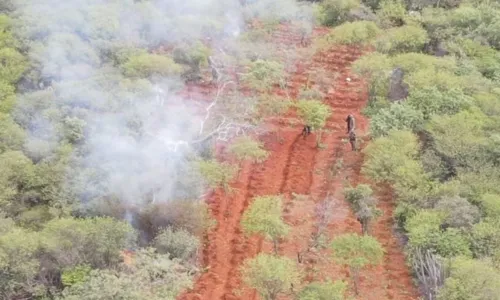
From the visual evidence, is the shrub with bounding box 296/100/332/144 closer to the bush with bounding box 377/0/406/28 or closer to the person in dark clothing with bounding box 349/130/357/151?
the person in dark clothing with bounding box 349/130/357/151

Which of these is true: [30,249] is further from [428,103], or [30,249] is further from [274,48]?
[274,48]

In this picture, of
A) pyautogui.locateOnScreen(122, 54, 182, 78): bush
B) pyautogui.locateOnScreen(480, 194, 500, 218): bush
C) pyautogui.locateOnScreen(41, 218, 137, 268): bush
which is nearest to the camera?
pyautogui.locateOnScreen(41, 218, 137, 268): bush

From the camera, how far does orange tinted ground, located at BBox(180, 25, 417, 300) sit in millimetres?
21430

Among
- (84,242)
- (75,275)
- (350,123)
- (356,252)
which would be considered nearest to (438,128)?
(350,123)

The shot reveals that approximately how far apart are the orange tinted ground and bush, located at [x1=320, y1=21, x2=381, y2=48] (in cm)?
339

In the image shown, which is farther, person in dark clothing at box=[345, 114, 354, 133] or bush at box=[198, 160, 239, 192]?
Answer: person in dark clothing at box=[345, 114, 354, 133]

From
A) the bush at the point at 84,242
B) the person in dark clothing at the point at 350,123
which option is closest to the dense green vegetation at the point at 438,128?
the person in dark clothing at the point at 350,123

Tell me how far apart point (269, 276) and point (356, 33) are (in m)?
19.7

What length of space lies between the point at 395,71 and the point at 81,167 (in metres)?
14.9

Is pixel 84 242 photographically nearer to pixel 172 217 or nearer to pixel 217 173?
pixel 172 217

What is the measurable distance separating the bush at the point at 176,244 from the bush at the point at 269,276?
1.95 meters

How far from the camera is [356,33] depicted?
35.9 m

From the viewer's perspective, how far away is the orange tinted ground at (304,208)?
21.4 m

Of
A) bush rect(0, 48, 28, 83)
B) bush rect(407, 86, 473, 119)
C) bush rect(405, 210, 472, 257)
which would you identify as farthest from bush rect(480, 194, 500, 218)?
bush rect(0, 48, 28, 83)
